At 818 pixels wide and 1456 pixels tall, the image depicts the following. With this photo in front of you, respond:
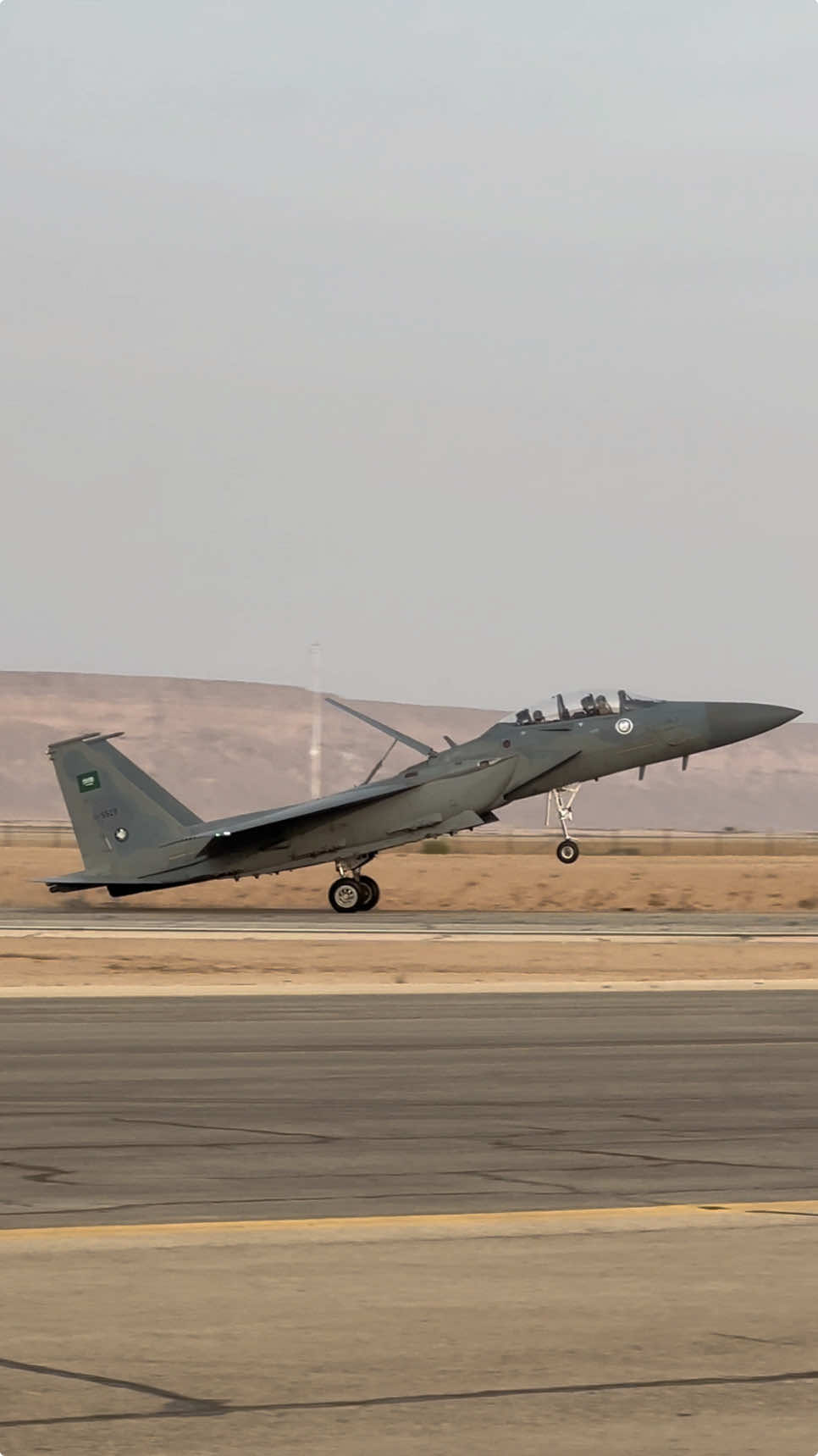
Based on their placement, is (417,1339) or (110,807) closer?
(417,1339)

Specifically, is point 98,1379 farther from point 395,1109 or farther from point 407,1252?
point 395,1109

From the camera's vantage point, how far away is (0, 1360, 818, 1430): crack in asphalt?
6.24 metres

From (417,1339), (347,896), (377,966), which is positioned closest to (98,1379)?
(417,1339)

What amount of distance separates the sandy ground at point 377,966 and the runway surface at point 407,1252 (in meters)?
7.69

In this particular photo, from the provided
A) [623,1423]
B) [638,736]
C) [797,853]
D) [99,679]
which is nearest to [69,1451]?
[623,1423]

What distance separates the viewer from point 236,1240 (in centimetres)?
909

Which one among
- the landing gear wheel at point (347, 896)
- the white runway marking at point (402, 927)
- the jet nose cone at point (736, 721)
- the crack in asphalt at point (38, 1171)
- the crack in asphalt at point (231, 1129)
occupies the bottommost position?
the crack in asphalt at point (38, 1171)

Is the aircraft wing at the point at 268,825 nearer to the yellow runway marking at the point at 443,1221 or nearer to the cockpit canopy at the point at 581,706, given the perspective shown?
the cockpit canopy at the point at 581,706

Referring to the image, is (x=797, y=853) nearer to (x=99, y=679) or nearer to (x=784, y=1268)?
(x=784, y=1268)

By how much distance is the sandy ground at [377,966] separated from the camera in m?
25.1

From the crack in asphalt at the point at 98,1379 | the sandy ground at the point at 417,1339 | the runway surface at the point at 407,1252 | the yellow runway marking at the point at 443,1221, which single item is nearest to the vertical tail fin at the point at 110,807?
the runway surface at the point at 407,1252

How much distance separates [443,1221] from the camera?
31.5 ft

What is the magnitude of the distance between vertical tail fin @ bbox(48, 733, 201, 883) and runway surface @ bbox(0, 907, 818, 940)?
127cm

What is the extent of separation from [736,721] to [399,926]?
930cm
